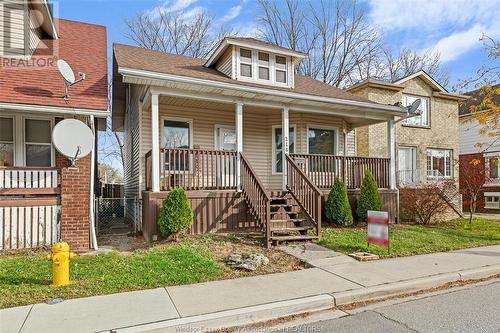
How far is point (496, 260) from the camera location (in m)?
6.98

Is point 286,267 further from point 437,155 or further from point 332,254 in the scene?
point 437,155

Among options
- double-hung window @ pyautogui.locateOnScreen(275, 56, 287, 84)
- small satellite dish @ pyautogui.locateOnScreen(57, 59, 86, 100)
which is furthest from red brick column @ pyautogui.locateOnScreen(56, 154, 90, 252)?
double-hung window @ pyautogui.locateOnScreen(275, 56, 287, 84)

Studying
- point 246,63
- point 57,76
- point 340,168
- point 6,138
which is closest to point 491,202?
point 340,168

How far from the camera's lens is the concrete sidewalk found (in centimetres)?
395

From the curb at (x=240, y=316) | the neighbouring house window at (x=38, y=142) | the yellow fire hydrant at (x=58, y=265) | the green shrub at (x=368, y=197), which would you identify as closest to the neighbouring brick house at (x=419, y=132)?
the green shrub at (x=368, y=197)

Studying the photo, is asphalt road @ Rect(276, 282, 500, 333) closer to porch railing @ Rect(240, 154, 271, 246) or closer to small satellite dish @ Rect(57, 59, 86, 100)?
porch railing @ Rect(240, 154, 271, 246)

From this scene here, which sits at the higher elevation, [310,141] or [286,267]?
[310,141]

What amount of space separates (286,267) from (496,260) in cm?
437

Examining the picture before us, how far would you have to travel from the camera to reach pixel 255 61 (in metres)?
11.2

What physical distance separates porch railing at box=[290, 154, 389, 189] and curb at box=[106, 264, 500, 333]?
5.15 meters

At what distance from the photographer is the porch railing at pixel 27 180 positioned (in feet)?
23.9

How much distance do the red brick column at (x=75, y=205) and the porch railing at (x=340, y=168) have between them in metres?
5.53

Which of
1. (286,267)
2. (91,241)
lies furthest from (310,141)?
(91,241)

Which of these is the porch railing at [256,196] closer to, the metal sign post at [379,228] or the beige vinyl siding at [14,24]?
the metal sign post at [379,228]
